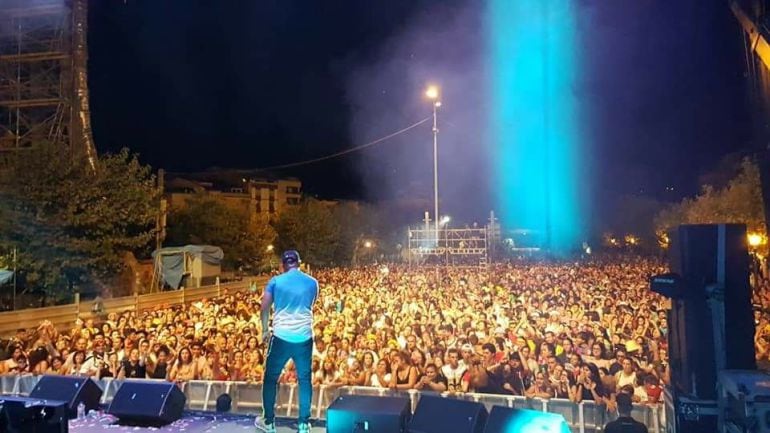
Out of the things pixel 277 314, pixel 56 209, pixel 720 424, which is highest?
pixel 56 209

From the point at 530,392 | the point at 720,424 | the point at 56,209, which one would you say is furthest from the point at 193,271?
the point at 720,424

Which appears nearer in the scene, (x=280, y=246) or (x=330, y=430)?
(x=330, y=430)

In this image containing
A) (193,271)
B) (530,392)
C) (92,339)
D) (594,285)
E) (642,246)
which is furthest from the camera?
(642,246)

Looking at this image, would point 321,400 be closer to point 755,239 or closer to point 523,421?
point 523,421

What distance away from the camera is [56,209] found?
11727mm

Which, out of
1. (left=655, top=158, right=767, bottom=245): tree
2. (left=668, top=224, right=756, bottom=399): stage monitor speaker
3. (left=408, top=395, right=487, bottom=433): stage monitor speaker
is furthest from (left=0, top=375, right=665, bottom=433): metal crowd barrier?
(left=655, top=158, right=767, bottom=245): tree

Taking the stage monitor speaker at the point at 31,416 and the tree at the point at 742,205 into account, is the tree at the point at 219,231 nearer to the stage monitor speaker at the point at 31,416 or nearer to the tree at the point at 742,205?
the tree at the point at 742,205

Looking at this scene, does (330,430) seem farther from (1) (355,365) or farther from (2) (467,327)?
(2) (467,327)

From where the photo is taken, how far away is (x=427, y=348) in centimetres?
596

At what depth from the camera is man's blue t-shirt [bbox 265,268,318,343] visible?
10.4 ft

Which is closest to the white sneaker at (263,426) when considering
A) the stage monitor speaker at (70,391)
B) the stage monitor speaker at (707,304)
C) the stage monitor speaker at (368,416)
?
the stage monitor speaker at (368,416)

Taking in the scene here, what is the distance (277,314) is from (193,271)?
14154 millimetres

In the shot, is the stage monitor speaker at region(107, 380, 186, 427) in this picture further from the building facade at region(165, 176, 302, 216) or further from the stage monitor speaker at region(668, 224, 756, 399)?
the building facade at region(165, 176, 302, 216)

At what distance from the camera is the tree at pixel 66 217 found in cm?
1130
